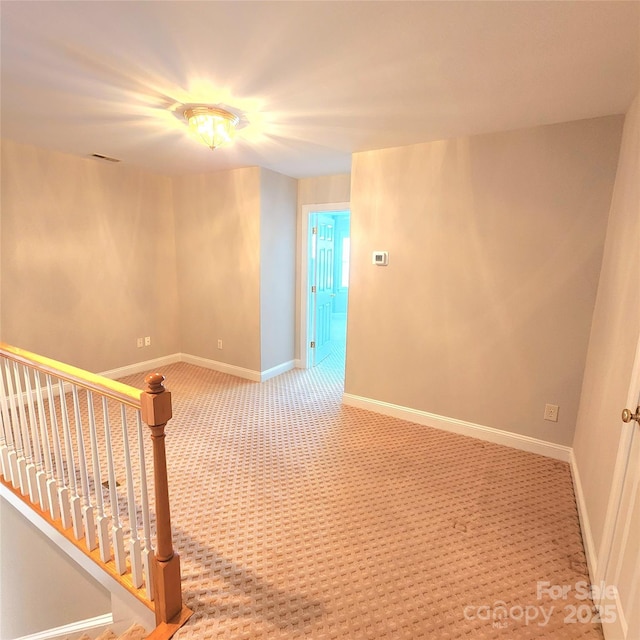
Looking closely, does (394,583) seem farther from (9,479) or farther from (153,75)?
(153,75)

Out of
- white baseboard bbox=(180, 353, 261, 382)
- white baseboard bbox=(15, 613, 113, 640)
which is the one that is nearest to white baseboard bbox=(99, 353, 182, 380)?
white baseboard bbox=(180, 353, 261, 382)

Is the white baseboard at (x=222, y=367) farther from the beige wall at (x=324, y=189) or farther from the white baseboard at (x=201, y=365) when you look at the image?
the beige wall at (x=324, y=189)

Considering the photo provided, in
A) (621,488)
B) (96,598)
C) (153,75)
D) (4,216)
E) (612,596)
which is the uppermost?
(153,75)

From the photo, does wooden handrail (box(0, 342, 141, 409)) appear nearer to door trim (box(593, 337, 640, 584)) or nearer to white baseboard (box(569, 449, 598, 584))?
door trim (box(593, 337, 640, 584))

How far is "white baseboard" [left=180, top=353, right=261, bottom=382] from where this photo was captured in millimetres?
4281

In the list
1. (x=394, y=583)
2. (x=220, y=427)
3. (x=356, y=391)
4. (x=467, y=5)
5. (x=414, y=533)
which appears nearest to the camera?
(x=467, y=5)

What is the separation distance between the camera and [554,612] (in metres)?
1.55

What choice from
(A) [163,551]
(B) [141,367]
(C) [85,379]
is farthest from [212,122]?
(B) [141,367]

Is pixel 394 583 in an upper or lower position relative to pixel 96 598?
upper

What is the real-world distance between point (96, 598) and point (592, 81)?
158 inches

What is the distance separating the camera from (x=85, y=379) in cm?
160

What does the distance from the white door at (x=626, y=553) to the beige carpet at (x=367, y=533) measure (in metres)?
0.19

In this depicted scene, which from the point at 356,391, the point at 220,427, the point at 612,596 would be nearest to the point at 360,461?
the point at 356,391

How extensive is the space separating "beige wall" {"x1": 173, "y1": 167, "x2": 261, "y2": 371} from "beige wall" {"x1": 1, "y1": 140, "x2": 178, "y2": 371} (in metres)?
0.22
